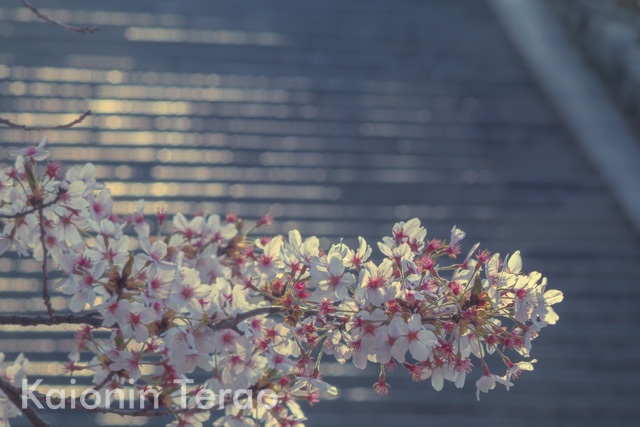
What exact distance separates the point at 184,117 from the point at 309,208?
0.78 meters

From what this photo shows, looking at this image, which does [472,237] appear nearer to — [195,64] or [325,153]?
[325,153]

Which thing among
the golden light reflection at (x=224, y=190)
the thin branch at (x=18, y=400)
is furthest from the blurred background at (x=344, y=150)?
the thin branch at (x=18, y=400)

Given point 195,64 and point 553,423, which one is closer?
point 553,423

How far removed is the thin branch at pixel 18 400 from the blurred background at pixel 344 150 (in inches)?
90.3

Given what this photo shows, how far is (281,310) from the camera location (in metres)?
0.76

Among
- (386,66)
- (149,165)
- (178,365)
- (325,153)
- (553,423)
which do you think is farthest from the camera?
(386,66)

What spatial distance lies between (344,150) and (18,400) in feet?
9.72

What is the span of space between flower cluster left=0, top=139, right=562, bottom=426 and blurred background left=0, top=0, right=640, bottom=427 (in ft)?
7.55

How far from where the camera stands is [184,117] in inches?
141

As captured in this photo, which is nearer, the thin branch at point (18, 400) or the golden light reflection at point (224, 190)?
the thin branch at point (18, 400)

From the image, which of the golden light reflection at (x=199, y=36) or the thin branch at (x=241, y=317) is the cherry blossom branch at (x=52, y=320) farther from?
the golden light reflection at (x=199, y=36)

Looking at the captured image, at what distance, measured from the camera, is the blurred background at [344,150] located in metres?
3.20

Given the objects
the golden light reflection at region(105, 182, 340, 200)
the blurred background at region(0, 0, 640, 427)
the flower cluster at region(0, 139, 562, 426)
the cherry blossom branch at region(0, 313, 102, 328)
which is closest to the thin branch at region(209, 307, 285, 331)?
the flower cluster at region(0, 139, 562, 426)

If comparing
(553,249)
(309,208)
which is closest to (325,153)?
(309,208)
